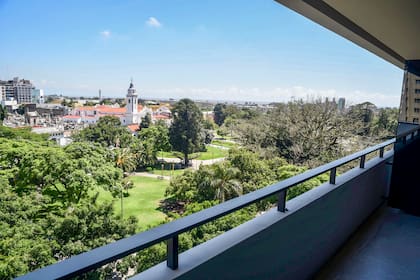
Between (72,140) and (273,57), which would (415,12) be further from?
(273,57)

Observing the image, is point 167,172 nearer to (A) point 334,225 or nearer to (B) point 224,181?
(B) point 224,181

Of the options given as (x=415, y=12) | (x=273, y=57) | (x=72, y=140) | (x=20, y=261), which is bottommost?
(x=20, y=261)

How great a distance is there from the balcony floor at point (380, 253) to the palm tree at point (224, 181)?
9232 mm

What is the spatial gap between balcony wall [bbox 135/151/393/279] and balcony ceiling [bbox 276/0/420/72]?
1.00m

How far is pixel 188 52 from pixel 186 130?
27.2ft

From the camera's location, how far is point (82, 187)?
1102 centimetres

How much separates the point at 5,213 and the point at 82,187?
257 cm

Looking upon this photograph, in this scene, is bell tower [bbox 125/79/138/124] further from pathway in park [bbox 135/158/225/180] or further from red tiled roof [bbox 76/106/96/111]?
pathway in park [bbox 135/158/225/180]

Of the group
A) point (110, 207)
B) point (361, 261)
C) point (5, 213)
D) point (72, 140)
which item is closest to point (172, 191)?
point (110, 207)

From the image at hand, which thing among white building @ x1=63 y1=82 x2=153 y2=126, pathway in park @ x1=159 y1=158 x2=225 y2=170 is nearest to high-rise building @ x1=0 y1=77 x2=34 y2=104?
white building @ x1=63 y1=82 x2=153 y2=126

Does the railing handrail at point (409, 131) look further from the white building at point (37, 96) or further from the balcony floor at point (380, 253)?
the white building at point (37, 96)

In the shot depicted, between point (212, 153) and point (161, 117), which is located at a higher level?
point (161, 117)

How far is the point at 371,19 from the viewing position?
1774 mm

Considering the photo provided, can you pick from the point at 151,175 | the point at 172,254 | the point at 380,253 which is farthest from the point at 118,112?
the point at 172,254
